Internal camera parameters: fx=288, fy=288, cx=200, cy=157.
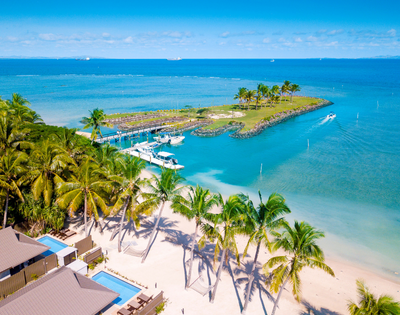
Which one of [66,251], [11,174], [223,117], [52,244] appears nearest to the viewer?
[66,251]

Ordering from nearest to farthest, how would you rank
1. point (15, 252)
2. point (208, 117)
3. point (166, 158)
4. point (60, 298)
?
point (60, 298) → point (15, 252) → point (166, 158) → point (208, 117)

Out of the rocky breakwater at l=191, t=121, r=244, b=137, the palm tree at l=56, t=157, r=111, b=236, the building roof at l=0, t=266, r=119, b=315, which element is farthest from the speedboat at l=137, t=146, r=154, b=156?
the building roof at l=0, t=266, r=119, b=315

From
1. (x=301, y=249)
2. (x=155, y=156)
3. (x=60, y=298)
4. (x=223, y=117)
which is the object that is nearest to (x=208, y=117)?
(x=223, y=117)

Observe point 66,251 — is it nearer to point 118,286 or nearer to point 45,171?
point 118,286

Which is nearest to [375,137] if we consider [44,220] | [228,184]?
[228,184]

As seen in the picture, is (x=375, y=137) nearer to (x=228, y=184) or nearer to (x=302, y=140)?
(x=302, y=140)

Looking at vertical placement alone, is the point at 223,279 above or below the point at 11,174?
below
